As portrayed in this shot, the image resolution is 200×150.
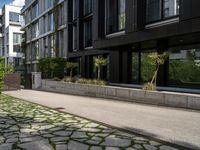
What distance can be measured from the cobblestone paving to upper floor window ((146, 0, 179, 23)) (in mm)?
9075

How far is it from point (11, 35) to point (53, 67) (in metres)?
41.0

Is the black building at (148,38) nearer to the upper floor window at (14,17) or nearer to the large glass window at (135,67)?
the large glass window at (135,67)

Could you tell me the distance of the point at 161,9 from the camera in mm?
17109

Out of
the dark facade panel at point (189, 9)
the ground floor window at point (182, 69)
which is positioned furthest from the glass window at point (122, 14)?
the dark facade panel at point (189, 9)

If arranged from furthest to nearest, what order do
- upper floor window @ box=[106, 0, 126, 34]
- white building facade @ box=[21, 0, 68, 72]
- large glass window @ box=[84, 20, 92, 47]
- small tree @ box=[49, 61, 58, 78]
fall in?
white building facade @ box=[21, 0, 68, 72]
small tree @ box=[49, 61, 58, 78]
large glass window @ box=[84, 20, 92, 47]
upper floor window @ box=[106, 0, 126, 34]

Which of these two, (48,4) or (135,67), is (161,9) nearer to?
(135,67)

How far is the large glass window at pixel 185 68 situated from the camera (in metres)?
16.4

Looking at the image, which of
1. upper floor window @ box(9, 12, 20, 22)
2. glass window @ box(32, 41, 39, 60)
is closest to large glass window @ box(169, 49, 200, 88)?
glass window @ box(32, 41, 39, 60)

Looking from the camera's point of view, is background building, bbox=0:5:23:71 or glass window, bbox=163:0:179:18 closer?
glass window, bbox=163:0:179:18

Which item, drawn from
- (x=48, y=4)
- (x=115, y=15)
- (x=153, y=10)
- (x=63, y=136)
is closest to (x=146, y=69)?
(x=153, y=10)

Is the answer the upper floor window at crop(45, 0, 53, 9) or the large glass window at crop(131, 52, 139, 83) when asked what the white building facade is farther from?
the large glass window at crop(131, 52, 139, 83)

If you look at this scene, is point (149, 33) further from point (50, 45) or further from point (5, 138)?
point (50, 45)

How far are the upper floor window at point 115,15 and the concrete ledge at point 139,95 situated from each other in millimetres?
5174

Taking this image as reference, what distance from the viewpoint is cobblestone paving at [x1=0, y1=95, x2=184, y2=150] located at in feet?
22.2
